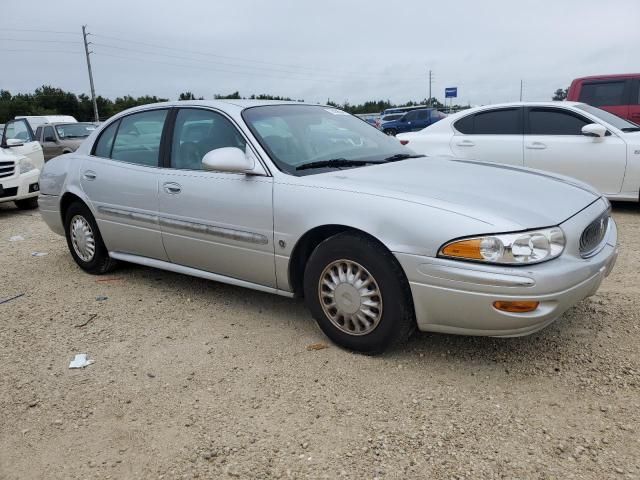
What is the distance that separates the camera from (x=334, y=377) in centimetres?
300

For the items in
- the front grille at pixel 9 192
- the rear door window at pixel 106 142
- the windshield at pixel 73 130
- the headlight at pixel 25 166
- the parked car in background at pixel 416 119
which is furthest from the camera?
the parked car in background at pixel 416 119

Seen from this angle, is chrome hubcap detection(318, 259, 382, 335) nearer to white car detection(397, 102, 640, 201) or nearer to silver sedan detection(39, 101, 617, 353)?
silver sedan detection(39, 101, 617, 353)

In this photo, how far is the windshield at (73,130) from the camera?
616 inches

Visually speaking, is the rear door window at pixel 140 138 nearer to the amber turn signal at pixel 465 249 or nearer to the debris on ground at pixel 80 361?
the debris on ground at pixel 80 361

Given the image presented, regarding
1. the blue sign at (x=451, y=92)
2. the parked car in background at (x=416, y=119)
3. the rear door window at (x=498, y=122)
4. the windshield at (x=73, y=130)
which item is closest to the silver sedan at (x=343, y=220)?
the rear door window at (x=498, y=122)

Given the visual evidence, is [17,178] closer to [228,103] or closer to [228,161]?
[228,103]

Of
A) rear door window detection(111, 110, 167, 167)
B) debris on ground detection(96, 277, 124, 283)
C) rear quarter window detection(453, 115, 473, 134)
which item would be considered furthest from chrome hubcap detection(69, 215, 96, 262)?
rear quarter window detection(453, 115, 473, 134)

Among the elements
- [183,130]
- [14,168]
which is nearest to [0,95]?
[14,168]

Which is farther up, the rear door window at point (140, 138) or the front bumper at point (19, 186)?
the rear door window at point (140, 138)

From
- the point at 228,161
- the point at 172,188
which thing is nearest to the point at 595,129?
the point at 228,161

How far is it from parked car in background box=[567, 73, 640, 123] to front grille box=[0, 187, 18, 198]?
9263mm

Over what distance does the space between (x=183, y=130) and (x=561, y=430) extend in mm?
3144

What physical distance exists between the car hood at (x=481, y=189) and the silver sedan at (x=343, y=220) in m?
0.01

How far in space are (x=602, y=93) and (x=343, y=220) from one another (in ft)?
27.4
